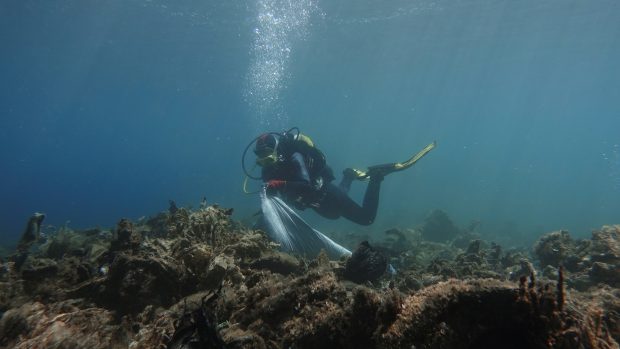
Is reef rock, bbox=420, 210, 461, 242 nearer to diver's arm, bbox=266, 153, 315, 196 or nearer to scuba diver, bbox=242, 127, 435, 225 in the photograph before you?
scuba diver, bbox=242, 127, 435, 225

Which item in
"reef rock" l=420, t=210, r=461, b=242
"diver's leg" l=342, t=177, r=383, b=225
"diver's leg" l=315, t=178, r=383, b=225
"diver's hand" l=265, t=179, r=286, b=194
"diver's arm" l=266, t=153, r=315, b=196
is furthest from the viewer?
"reef rock" l=420, t=210, r=461, b=242

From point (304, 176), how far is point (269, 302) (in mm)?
5585

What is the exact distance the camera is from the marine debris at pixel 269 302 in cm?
180

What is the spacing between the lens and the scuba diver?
8070 millimetres

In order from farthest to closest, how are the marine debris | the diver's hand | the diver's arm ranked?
the diver's arm, the diver's hand, the marine debris

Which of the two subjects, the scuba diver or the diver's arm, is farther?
the scuba diver

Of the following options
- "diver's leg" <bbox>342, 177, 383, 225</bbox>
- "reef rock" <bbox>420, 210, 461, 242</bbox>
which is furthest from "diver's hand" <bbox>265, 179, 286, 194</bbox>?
"reef rock" <bbox>420, 210, 461, 242</bbox>

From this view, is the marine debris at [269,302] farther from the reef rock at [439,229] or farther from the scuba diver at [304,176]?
the reef rock at [439,229]

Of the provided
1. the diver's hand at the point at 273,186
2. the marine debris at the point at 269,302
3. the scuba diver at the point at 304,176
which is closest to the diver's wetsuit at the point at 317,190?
the scuba diver at the point at 304,176

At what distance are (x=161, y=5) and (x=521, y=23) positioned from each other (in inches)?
1332

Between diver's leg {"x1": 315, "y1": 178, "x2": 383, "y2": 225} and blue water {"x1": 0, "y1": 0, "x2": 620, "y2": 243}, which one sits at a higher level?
blue water {"x1": 0, "y1": 0, "x2": 620, "y2": 243}

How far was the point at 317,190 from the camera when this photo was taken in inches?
352

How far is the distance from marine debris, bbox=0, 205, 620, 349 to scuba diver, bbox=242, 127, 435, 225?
3037 millimetres

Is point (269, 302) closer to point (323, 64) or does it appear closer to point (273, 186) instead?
point (273, 186)
